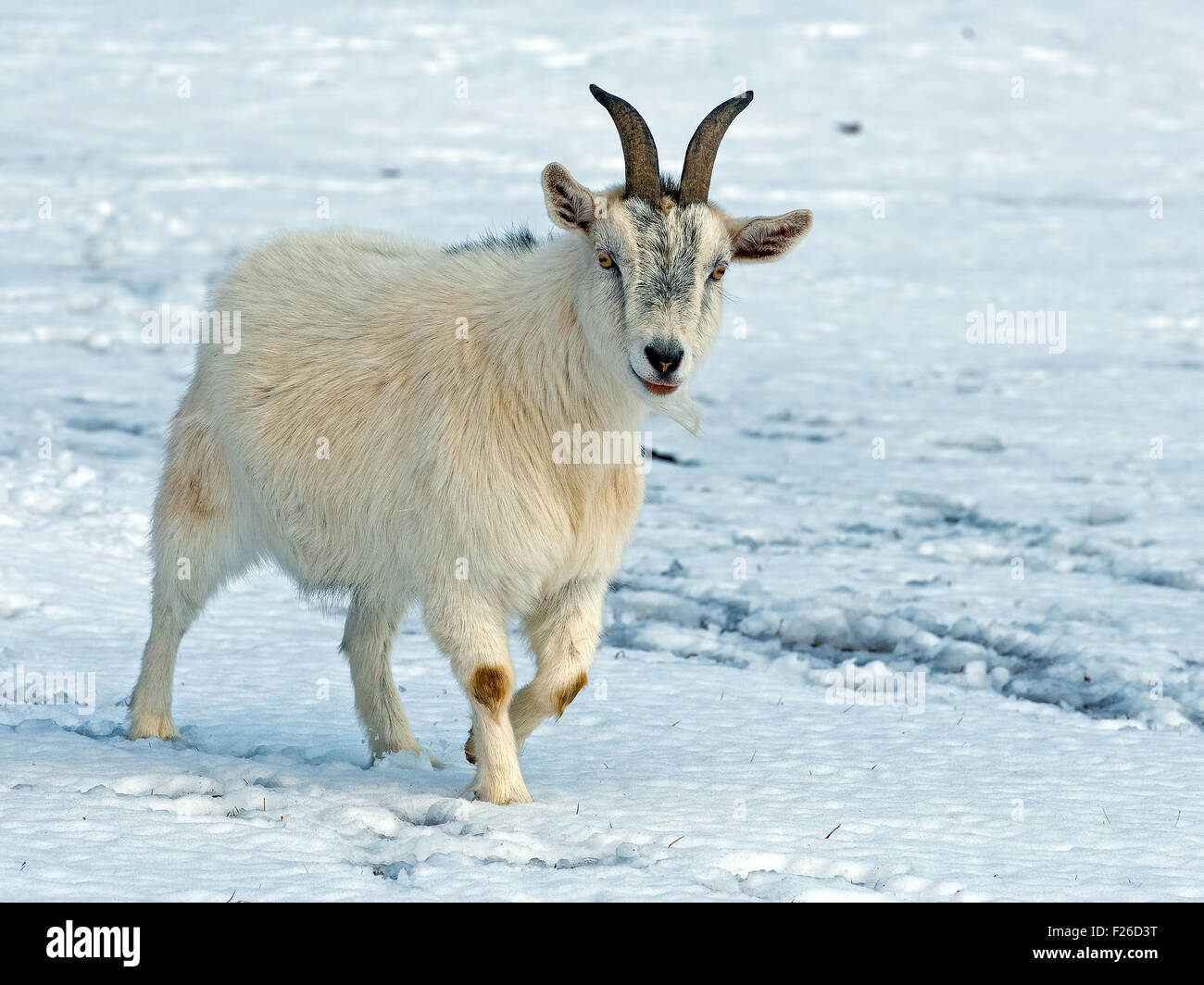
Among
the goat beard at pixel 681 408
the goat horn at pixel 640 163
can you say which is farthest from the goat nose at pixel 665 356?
the goat horn at pixel 640 163

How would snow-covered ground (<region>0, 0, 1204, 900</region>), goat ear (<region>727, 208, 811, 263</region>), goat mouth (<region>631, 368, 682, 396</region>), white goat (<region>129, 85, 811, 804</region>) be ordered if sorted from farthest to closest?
goat ear (<region>727, 208, 811, 263</region>) < white goat (<region>129, 85, 811, 804</region>) < goat mouth (<region>631, 368, 682, 396</region>) < snow-covered ground (<region>0, 0, 1204, 900</region>)

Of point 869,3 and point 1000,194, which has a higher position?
point 869,3

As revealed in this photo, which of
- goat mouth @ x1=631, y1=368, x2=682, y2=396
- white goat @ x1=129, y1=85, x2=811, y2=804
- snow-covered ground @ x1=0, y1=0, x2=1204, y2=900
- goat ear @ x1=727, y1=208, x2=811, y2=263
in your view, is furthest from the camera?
goat ear @ x1=727, y1=208, x2=811, y2=263

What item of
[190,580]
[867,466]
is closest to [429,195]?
[867,466]

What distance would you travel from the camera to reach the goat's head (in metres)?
4.60

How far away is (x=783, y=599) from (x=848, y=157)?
15380mm

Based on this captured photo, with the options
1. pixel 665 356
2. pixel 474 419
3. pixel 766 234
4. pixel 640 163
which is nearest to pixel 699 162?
pixel 640 163

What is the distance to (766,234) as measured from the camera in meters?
5.09

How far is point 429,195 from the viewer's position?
1930 cm

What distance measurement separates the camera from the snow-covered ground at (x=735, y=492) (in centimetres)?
445

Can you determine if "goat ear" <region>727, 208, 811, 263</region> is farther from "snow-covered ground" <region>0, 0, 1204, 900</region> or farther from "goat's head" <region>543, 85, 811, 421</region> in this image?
"snow-covered ground" <region>0, 0, 1204, 900</region>

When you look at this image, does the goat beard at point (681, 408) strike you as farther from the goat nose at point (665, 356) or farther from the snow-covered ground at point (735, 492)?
the snow-covered ground at point (735, 492)

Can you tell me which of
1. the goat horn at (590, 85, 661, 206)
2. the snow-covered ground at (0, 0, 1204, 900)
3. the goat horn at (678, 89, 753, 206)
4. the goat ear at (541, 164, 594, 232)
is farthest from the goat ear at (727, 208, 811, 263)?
the snow-covered ground at (0, 0, 1204, 900)
